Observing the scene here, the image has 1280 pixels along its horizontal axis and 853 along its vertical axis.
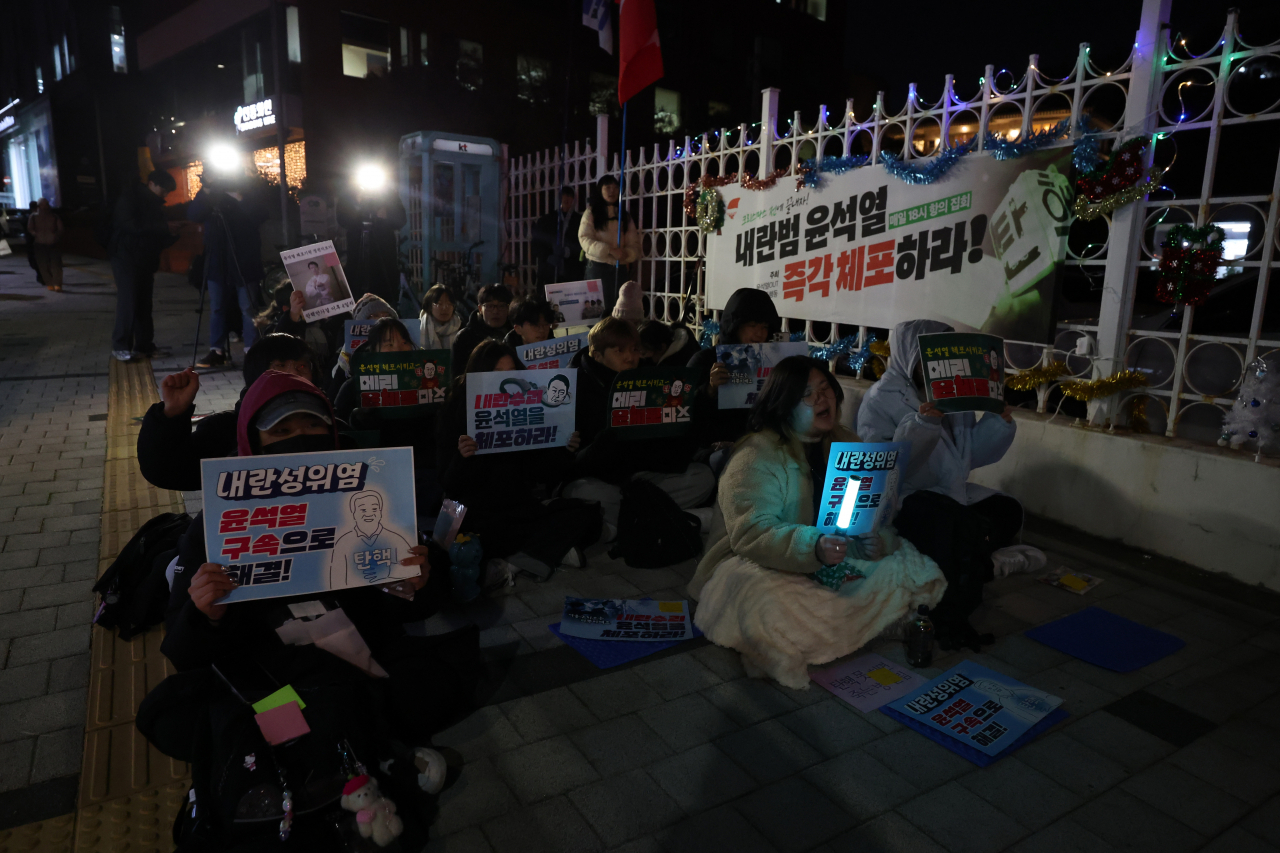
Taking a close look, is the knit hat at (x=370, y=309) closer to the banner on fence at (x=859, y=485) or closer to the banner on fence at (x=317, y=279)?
the banner on fence at (x=317, y=279)

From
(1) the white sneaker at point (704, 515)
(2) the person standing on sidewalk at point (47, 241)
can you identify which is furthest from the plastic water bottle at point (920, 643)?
(2) the person standing on sidewalk at point (47, 241)

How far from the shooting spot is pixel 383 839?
2.20 metres

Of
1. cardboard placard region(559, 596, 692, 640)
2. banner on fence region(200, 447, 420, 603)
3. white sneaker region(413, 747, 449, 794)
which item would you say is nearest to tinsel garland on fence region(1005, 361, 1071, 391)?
cardboard placard region(559, 596, 692, 640)

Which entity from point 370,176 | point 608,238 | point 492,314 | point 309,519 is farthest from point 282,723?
point 370,176

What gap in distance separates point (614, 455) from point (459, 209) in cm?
1098

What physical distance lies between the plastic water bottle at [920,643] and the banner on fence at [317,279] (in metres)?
5.17

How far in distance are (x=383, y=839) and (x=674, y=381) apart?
9.86 ft

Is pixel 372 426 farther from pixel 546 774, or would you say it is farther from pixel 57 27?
pixel 57 27

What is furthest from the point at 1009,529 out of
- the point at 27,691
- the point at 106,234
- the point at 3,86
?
the point at 3,86

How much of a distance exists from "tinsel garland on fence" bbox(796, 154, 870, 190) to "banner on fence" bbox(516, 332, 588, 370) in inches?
100

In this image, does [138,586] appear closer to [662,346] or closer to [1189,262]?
[662,346]

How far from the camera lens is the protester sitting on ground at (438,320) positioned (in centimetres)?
694

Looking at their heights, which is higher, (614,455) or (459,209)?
(459,209)

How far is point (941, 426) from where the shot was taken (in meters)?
4.03
